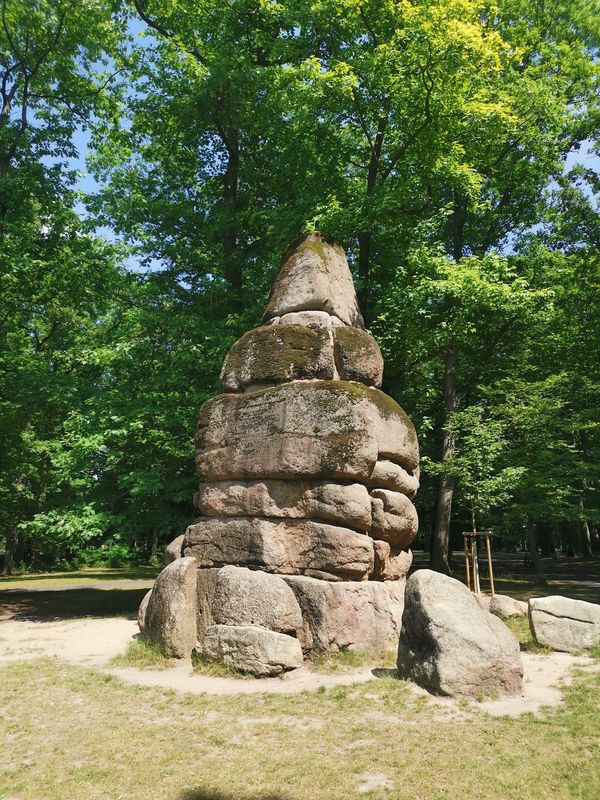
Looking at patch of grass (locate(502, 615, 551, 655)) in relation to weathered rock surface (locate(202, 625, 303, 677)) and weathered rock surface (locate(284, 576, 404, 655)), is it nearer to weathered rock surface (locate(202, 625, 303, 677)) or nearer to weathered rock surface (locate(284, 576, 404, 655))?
weathered rock surface (locate(284, 576, 404, 655))

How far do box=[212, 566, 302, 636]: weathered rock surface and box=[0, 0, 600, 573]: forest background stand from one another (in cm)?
563

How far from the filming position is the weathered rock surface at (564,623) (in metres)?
9.84

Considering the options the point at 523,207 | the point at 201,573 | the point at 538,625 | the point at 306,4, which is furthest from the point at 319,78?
the point at 538,625

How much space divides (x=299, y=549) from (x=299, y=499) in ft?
2.56

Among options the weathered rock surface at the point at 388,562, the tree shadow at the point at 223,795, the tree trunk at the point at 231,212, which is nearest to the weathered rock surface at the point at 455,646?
the weathered rock surface at the point at 388,562

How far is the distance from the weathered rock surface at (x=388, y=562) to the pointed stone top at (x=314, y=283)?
430 centimetres

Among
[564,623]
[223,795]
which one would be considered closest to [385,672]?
[564,623]

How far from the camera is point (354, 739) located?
6.01 m

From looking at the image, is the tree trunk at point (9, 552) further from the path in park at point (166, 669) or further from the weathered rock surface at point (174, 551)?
the weathered rock surface at point (174, 551)

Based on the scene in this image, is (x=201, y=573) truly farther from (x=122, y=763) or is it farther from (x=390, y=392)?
(x=390, y=392)

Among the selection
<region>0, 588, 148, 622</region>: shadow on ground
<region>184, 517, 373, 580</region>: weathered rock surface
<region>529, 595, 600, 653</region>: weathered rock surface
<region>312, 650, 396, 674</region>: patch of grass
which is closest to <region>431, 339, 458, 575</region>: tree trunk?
<region>529, 595, 600, 653</region>: weathered rock surface

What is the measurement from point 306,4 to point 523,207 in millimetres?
10761

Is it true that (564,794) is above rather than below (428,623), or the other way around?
below

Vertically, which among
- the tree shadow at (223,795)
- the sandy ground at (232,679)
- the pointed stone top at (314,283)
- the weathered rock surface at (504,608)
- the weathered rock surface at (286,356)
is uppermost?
the pointed stone top at (314,283)
